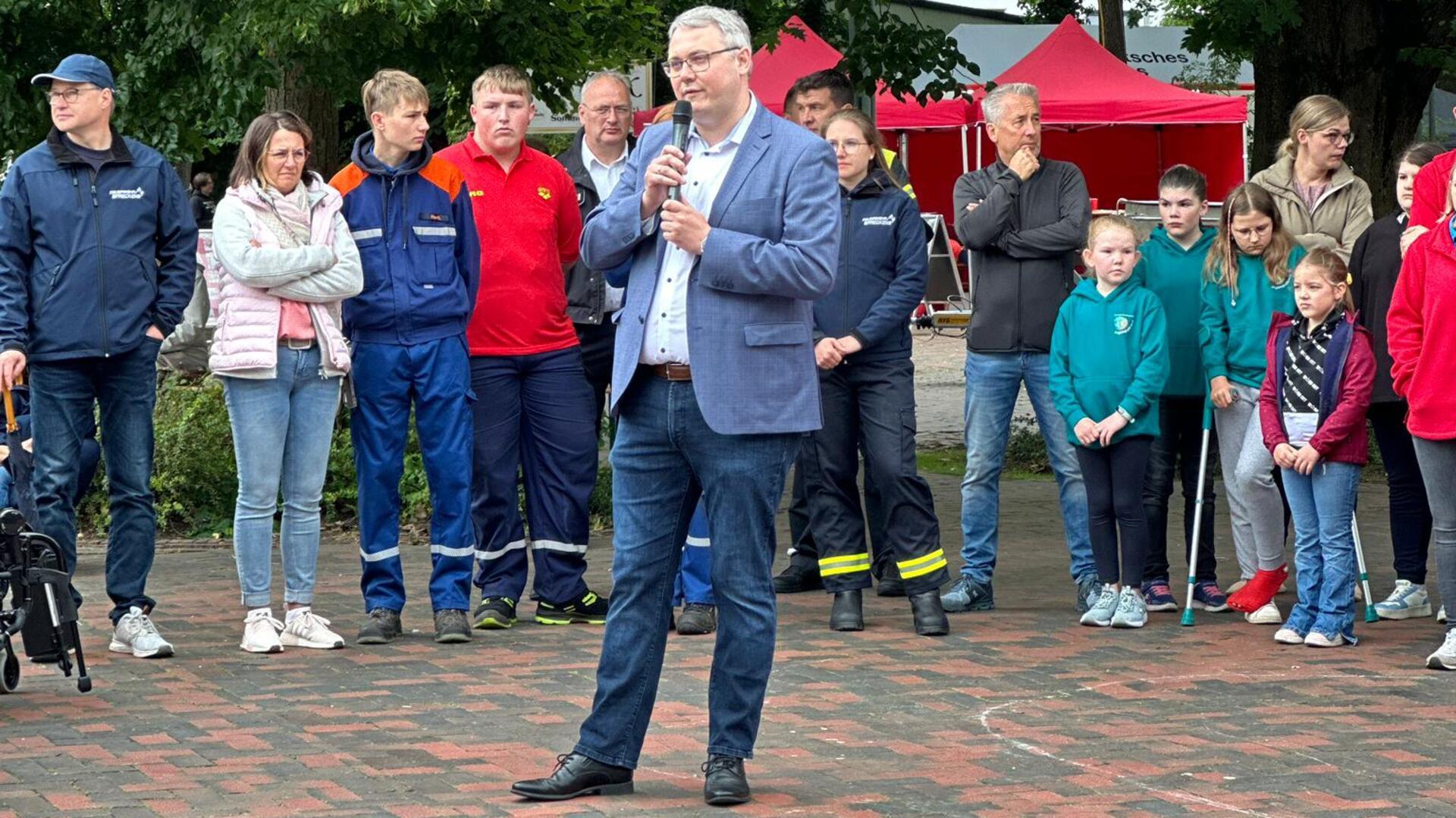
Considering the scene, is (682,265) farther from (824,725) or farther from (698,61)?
(824,725)

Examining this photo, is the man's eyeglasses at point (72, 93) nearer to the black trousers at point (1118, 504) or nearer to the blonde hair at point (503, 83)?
the blonde hair at point (503, 83)

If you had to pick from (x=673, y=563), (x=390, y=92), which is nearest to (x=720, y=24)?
(x=673, y=563)

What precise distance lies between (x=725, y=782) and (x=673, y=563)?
23.7 inches

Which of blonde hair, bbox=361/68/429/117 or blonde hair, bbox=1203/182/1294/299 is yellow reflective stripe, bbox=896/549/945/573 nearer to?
blonde hair, bbox=1203/182/1294/299

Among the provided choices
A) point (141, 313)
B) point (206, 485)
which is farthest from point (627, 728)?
point (206, 485)

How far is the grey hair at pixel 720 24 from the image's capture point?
5.45 meters

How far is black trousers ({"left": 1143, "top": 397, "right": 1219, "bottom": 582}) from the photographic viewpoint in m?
8.88

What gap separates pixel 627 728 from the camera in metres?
5.57

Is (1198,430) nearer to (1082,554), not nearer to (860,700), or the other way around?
(1082,554)

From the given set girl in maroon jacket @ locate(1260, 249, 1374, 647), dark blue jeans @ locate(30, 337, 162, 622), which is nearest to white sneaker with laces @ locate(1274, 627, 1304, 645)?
girl in maroon jacket @ locate(1260, 249, 1374, 647)

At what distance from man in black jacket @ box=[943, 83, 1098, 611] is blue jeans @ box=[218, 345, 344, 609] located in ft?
8.68

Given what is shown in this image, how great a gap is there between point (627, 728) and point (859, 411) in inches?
121

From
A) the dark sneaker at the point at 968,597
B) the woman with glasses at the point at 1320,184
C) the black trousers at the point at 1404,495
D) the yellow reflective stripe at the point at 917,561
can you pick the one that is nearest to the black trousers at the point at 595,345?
the yellow reflective stripe at the point at 917,561

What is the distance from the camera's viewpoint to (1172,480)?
351 inches
